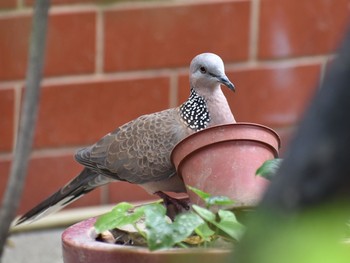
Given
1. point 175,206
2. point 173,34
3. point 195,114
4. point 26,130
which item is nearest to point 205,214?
point 175,206

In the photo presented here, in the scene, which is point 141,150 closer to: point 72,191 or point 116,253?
point 72,191

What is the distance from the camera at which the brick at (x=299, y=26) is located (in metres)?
4.75

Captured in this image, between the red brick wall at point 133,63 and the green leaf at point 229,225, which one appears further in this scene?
the red brick wall at point 133,63

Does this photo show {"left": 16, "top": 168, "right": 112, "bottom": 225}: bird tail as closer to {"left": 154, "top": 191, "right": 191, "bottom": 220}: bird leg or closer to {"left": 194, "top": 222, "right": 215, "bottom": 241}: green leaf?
{"left": 154, "top": 191, "right": 191, "bottom": 220}: bird leg

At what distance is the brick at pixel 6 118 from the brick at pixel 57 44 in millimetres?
82

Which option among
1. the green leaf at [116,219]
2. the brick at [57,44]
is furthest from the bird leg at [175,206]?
the brick at [57,44]

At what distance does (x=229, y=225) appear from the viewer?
73.1 inches

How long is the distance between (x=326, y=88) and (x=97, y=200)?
163 inches

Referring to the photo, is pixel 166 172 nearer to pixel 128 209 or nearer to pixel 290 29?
pixel 128 209

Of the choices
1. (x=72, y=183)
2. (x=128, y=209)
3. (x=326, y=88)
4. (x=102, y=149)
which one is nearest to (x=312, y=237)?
(x=326, y=88)

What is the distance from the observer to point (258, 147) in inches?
83.6

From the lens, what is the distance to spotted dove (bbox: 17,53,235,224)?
2.82 meters

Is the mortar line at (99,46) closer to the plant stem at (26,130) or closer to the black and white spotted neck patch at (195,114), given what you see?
the black and white spotted neck patch at (195,114)

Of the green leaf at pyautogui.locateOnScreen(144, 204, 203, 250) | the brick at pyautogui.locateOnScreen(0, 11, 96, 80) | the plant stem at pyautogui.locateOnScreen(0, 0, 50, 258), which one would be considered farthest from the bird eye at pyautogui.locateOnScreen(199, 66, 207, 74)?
the plant stem at pyautogui.locateOnScreen(0, 0, 50, 258)
